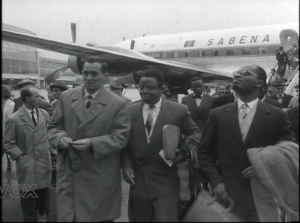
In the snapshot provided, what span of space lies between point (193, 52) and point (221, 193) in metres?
14.5

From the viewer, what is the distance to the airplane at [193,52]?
498 inches

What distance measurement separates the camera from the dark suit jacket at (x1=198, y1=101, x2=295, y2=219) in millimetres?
2994

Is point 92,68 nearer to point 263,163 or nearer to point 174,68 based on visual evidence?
point 263,163

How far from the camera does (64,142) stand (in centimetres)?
305

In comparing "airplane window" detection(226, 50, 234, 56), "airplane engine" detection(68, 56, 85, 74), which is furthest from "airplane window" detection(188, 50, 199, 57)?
"airplane engine" detection(68, 56, 85, 74)

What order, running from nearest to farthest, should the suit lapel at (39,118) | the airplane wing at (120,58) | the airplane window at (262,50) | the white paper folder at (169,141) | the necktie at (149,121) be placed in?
the white paper folder at (169,141) → the necktie at (149,121) → the suit lapel at (39,118) → the airplane wing at (120,58) → the airplane window at (262,50)

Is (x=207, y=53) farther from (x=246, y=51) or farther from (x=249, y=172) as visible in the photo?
(x=249, y=172)

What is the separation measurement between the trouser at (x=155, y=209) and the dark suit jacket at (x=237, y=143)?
0.44 metres

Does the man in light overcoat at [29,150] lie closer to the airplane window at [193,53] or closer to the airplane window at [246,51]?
the airplane window at [246,51]

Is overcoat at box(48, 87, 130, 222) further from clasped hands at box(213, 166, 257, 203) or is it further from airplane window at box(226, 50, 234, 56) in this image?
airplane window at box(226, 50, 234, 56)

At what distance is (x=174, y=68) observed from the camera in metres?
13.4

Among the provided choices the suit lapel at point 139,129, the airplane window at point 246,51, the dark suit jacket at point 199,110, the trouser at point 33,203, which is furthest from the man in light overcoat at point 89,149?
the airplane window at point 246,51

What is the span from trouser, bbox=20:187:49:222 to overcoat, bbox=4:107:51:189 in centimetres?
13

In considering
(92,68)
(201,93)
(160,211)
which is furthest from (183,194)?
(201,93)
